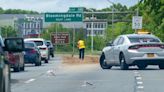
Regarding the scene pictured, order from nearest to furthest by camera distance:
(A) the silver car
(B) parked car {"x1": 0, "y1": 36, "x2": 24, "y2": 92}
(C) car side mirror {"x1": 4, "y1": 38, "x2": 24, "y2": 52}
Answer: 1. (B) parked car {"x1": 0, "y1": 36, "x2": 24, "y2": 92}
2. (C) car side mirror {"x1": 4, "y1": 38, "x2": 24, "y2": 52}
3. (A) the silver car

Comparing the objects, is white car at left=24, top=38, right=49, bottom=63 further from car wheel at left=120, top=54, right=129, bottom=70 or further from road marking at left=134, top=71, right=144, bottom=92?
road marking at left=134, top=71, right=144, bottom=92

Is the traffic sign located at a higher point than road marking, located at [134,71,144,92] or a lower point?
lower

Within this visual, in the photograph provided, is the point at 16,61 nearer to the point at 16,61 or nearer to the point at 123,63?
the point at 16,61

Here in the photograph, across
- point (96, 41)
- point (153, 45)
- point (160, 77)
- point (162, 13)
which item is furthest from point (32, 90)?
point (96, 41)

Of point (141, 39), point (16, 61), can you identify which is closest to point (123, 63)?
point (141, 39)

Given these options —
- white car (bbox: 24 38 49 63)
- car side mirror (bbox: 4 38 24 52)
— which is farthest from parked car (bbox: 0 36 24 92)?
white car (bbox: 24 38 49 63)

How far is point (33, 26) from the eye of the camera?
119m

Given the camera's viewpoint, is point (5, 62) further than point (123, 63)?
No

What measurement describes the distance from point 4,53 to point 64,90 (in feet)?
27.1

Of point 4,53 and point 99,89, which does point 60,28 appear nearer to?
point 99,89

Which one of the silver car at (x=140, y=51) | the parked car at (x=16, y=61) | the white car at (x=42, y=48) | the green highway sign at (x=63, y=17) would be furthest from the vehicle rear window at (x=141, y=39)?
the green highway sign at (x=63, y=17)

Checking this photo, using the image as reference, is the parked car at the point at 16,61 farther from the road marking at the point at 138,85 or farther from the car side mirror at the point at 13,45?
the car side mirror at the point at 13,45

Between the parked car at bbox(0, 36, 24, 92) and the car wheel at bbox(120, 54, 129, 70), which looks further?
the car wheel at bbox(120, 54, 129, 70)

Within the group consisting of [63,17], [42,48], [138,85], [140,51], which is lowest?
[42,48]
